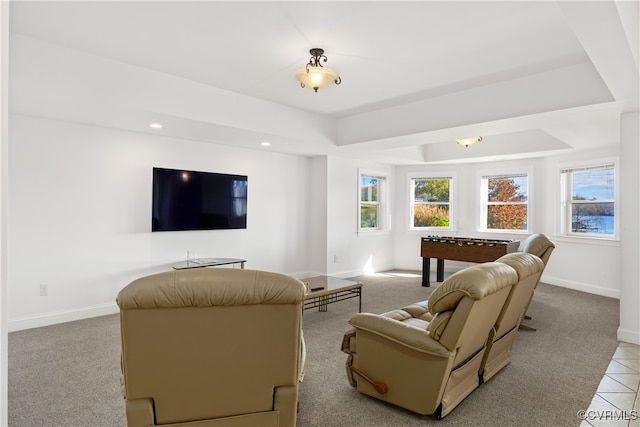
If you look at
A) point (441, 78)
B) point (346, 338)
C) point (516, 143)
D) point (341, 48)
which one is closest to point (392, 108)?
point (441, 78)

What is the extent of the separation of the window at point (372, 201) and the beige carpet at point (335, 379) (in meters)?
3.31

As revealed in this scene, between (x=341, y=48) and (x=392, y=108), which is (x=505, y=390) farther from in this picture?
(x=392, y=108)

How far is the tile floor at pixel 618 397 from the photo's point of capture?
2330mm

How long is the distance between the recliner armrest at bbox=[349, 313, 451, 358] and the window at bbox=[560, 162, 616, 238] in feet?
17.6

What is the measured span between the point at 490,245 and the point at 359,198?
2.63m

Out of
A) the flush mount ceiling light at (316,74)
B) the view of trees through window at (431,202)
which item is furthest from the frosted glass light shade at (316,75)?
the view of trees through window at (431,202)

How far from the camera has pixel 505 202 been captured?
24.0ft

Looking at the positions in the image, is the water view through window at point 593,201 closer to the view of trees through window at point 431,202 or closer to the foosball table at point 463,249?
the foosball table at point 463,249

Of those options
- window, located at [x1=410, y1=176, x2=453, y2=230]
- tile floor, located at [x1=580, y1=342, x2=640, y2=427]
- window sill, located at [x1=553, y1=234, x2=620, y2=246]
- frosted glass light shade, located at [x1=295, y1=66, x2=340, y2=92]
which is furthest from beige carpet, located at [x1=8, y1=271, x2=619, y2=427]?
window, located at [x1=410, y1=176, x2=453, y2=230]

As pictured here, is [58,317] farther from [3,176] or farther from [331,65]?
[3,176]

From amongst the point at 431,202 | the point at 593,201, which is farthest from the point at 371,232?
the point at 593,201

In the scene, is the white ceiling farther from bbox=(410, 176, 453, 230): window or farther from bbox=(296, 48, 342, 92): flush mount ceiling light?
bbox=(410, 176, 453, 230): window

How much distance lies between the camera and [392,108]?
5.02 meters

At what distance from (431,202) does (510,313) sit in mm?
5589
